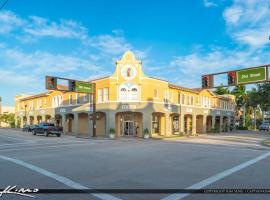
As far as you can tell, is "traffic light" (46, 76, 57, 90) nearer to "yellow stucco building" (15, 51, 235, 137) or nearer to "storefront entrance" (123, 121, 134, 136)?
"yellow stucco building" (15, 51, 235, 137)

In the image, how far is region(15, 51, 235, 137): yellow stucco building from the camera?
3841 cm

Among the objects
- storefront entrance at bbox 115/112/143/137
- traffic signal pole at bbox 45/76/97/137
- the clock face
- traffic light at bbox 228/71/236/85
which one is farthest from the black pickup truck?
traffic light at bbox 228/71/236/85

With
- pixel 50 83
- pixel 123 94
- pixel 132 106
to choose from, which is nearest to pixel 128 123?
pixel 132 106

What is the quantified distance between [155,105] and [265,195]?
32162mm

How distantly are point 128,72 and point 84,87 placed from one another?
6.14 m

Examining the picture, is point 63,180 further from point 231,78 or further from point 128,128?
point 128,128

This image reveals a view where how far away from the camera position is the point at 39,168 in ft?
37.5

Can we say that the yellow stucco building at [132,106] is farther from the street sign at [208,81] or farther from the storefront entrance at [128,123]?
the street sign at [208,81]

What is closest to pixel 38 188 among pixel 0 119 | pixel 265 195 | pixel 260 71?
pixel 265 195

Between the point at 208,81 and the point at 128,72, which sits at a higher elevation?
the point at 128,72

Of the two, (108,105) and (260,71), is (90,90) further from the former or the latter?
(260,71)

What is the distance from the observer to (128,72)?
38.6m

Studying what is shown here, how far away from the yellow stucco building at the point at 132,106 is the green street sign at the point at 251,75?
15.6 metres

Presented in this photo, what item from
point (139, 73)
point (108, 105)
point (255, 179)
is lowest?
point (255, 179)
